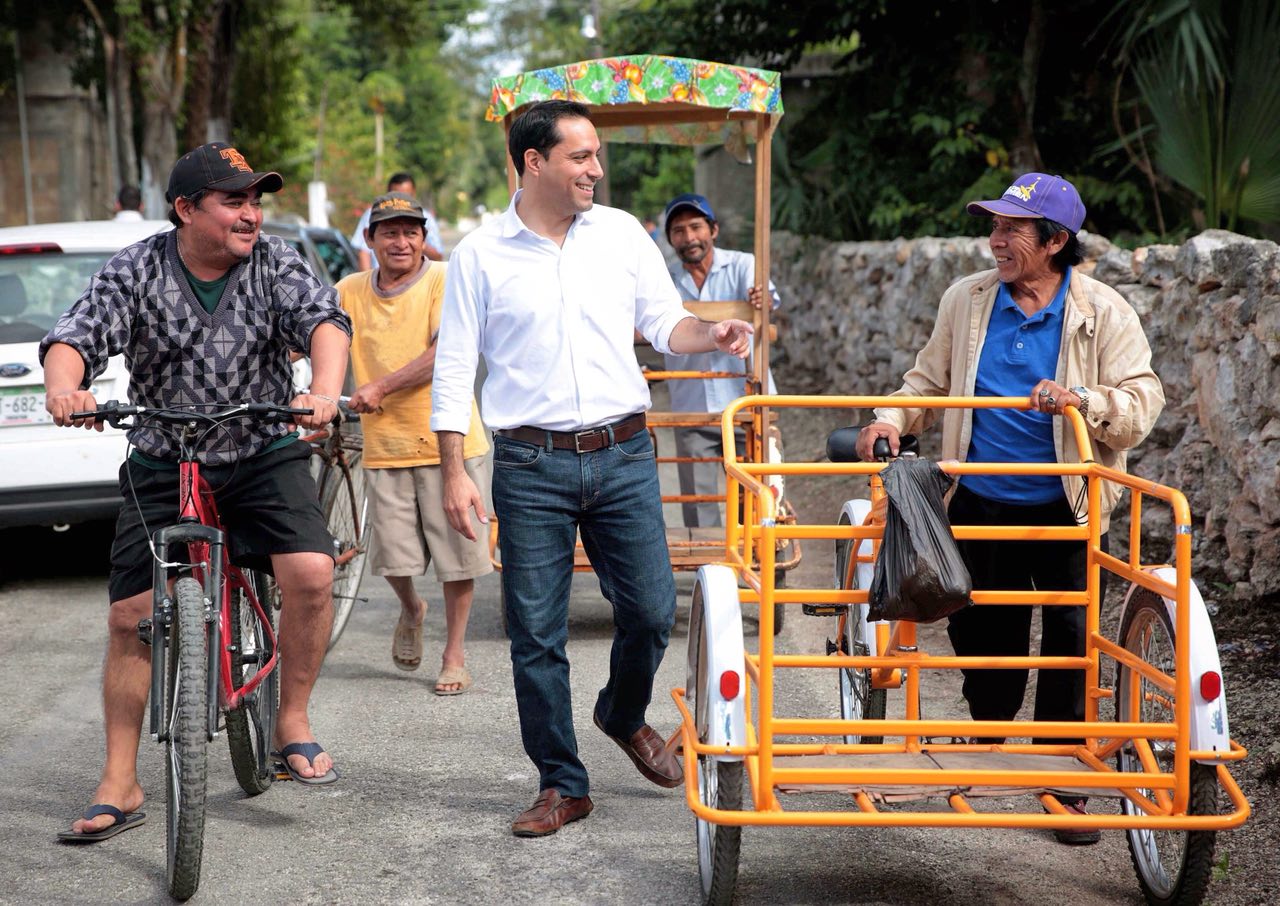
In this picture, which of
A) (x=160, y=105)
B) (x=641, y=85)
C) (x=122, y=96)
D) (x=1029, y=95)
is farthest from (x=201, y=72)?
(x=641, y=85)

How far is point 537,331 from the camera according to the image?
4.64 metres

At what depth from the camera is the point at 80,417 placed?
14.2ft

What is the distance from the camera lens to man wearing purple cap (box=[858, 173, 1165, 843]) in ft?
15.2

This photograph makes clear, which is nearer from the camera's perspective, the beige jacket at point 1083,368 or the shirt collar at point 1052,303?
the beige jacket at point 1083,368

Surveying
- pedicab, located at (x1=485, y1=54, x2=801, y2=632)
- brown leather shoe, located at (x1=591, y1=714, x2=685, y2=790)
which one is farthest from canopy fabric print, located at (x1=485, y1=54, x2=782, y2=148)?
brown leather shoe, located at (x1=591, y1=714, x2=685, y2=790)

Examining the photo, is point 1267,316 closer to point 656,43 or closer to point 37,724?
point 37,724

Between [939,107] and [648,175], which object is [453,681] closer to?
[939,107]

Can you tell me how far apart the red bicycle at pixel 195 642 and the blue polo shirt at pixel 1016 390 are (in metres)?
2.11

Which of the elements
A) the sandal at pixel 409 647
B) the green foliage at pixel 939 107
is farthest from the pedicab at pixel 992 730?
the green foliage at pixel 939 107

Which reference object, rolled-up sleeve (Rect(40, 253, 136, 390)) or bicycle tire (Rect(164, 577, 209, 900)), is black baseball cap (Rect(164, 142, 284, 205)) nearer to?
rolled-up sleeve (Rect(40, 253, 136, 390))

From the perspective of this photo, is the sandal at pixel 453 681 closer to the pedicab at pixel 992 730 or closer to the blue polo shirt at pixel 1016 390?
the pedicab at pixel 992 730

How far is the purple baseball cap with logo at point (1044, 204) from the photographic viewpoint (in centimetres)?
462

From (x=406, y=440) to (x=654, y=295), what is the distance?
2.19 meters

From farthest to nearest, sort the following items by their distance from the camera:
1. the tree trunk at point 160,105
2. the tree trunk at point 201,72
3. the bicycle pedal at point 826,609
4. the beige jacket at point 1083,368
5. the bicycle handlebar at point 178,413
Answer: the tree trunk at point 201,72 → the tree trunk at point 160,105 → the bicycle pedal at point 826,609 → the beige jacket at point 1083,368 → the bicycle handlebar at point 178,413
